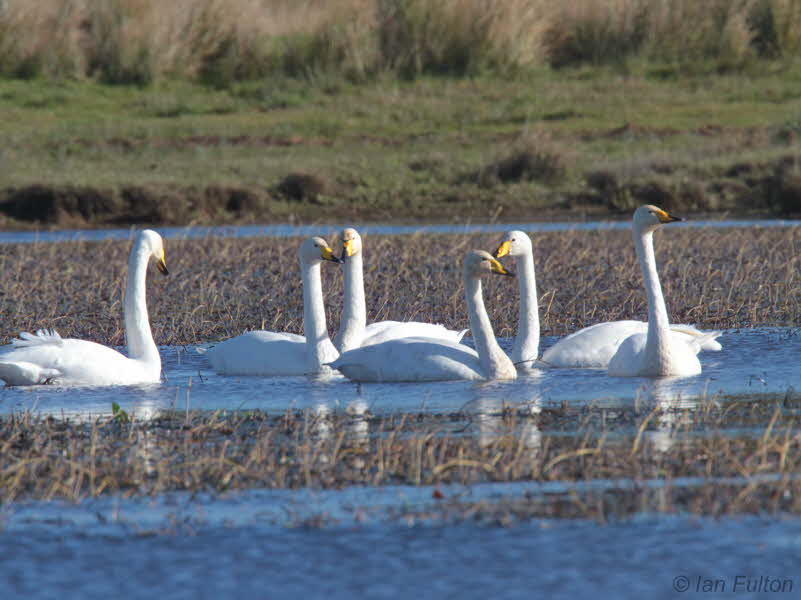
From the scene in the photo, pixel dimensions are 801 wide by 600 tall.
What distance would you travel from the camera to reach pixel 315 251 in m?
10.0

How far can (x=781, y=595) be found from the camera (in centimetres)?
475

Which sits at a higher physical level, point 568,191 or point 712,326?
point 568,191

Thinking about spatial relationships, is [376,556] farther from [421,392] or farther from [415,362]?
[415,362]

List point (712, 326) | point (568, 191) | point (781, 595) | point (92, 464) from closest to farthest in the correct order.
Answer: point (781, 595) → point (92, 464) → point (712, 326) → point (568, 191)

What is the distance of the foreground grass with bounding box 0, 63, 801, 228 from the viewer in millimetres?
22828

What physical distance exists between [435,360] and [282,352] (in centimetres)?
120

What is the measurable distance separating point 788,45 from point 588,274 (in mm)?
17131

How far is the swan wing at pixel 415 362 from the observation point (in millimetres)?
9031

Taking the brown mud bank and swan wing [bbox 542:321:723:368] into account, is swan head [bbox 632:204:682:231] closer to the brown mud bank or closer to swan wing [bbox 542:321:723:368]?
swan wing [bbox 542:321:723:368]

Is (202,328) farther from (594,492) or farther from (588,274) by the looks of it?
(594,492)

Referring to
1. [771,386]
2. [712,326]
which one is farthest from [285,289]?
→ [771,386]

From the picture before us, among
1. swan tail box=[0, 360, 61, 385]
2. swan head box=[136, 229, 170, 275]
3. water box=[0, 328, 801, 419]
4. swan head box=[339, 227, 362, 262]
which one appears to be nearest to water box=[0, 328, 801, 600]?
water box=[0, 328, 801, 419]

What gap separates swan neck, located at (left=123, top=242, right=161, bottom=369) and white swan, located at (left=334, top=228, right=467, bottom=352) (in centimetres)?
132

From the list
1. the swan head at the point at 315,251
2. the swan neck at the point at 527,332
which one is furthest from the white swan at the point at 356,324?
the swan neck at the point at 527,332
